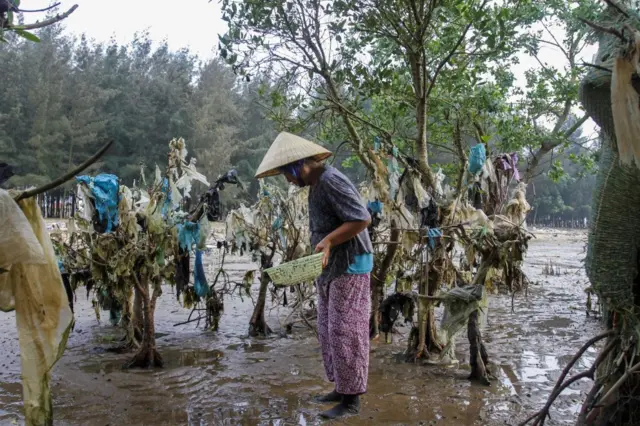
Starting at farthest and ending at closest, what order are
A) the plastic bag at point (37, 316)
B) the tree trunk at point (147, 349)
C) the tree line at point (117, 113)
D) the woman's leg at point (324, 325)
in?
the tree line at point (117, 113), the tree trunk at point (147, 349), the woman's leg at point (324, 325), the plastic bag at point (37, 316)

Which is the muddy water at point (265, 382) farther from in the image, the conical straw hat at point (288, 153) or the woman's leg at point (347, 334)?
the conical straw hat at point (288, 153)

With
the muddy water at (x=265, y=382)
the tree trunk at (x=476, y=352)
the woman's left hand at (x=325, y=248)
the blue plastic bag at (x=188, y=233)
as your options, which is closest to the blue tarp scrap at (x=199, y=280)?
the blue plastic bag at (x=188, y=233)

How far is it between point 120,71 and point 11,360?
1364 inches

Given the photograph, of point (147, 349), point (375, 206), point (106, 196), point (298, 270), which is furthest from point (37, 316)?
point (375, 206)

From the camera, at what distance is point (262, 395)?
4203 mm

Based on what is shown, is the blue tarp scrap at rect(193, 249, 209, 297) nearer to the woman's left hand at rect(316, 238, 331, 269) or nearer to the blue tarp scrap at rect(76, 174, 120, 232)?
the blue tarp scrap at rect(76, 174, 120, 232)

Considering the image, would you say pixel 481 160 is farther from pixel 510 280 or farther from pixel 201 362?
pixel 201 362

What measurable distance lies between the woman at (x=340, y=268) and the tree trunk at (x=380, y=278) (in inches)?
57.3

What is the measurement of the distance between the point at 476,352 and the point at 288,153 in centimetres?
229

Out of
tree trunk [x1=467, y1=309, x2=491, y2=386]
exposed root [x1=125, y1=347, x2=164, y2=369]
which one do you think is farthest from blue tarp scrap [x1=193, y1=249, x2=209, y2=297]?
tree trunk [x1=467, y1=309, x2=491, y2=386]

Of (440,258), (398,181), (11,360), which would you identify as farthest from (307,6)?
(11,360)

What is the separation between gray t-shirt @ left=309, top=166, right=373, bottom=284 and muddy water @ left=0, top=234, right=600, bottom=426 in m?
1.03

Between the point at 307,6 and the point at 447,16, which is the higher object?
the point at 307,6

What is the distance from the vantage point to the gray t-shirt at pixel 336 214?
3416 mm
